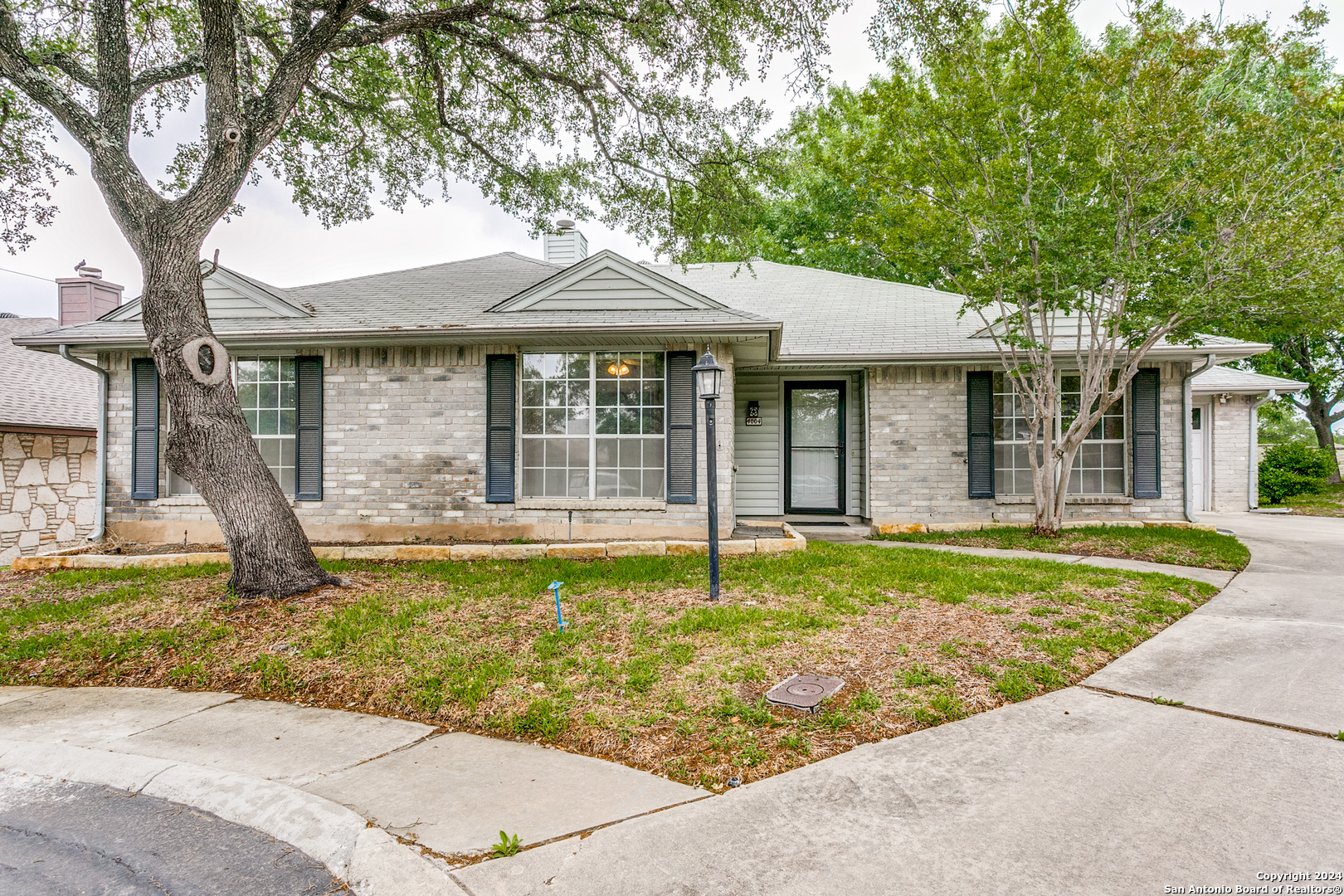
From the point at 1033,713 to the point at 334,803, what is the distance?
3.13 meters

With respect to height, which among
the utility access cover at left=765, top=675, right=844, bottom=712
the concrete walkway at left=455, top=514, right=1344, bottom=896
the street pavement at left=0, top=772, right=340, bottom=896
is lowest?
the street pavement at left=0, top=772, right=340, bottom=896

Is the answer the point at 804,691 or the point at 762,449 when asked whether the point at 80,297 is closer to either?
the point at 762,449

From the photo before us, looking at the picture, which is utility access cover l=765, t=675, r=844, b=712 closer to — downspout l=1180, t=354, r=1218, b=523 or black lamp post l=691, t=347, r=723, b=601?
black lamp post l=691, t=347, r=723, b=601

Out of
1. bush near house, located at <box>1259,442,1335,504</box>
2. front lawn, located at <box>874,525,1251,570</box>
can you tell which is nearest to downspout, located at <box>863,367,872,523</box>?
front lawn, located at <box>874,525,1251,570</box>

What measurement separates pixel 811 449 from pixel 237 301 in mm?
8079

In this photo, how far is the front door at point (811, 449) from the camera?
9969 mm

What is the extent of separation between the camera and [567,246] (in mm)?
11430

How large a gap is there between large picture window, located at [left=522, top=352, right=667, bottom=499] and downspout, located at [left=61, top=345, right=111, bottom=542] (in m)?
5.18

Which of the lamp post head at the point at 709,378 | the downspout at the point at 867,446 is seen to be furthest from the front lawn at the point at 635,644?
the downspout at the point at 867,446

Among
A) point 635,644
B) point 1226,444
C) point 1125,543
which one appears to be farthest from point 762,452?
point 1226,444

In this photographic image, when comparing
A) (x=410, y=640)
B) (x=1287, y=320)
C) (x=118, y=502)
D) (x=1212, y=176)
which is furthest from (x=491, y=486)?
(x=1287, y=320)

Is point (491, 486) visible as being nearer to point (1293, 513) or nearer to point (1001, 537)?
point (1001, 537)

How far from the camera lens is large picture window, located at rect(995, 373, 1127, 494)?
8836 millimetres

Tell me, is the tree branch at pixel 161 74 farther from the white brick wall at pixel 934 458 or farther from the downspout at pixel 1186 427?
the downspout at pixel 1186 427
